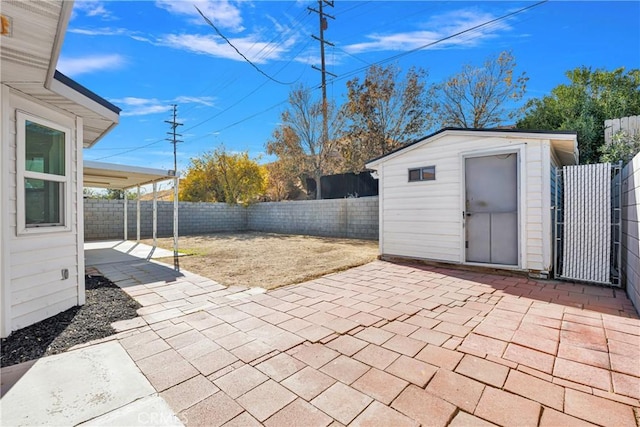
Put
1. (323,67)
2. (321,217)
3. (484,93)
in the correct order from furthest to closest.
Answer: (323,67)
(484,93)
(321,217)

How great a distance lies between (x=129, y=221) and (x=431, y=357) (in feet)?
41.9

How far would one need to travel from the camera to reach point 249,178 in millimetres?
15180

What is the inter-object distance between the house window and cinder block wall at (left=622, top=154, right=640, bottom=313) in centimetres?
253

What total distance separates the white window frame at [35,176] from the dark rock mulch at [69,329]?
0.89m

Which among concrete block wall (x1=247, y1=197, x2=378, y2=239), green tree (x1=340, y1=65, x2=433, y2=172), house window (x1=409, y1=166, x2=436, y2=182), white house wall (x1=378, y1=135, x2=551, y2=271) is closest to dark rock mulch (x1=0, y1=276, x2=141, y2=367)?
white house wall (x1=378, y1=135, x2=551, y2=271)

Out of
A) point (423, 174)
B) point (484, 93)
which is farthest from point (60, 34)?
point (484, 93)

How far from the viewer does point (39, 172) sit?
2828mm

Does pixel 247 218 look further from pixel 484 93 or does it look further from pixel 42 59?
pixel 42 59

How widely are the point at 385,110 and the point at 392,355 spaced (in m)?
13.0

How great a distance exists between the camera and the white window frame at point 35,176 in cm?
258

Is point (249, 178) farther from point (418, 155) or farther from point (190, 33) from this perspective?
point (418, 155)

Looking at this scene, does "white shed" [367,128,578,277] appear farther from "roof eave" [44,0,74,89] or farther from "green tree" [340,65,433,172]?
"green tree" [340,65,433,172]

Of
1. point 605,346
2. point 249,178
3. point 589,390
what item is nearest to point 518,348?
point 589,390

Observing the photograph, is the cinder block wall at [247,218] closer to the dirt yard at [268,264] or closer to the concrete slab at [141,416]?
the dirt yard at [268,264]
